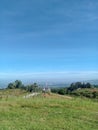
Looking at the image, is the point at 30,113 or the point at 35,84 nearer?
the point at 30,113

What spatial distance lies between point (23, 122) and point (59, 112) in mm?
3529

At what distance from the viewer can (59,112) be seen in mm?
15070

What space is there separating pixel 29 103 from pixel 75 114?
4.25 metres

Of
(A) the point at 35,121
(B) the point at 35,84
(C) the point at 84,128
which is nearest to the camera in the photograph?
(C) the point at 84,128

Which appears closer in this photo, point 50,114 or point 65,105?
point 50,114

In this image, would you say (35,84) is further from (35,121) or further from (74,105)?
(35,121)

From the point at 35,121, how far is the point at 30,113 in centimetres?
207

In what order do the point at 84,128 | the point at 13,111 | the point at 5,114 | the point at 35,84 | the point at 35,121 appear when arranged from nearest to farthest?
1. the point at 84,128
2. the point at 35,121
3. the point at 5,114
4. the point at 13,111
5. the point at 35,84

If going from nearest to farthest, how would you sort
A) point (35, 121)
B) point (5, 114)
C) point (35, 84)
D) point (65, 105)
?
point (35, 121), point (5, 114), point (65, 105), point (35, 84)

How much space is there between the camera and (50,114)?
14227 millimetres

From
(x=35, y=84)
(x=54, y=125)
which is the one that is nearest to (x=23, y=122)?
(x=54, y=125)

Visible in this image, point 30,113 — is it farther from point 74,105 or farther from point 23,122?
point 74,105

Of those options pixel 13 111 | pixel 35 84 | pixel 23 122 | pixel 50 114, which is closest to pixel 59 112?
pixel 50 114

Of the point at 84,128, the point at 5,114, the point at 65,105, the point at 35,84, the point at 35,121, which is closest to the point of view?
the point at 84,128
